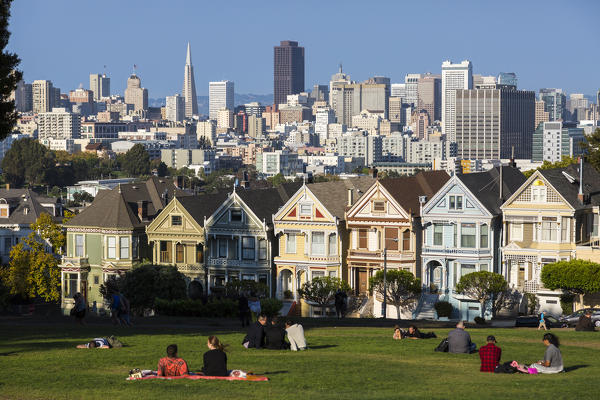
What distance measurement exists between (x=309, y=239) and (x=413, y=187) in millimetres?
6946

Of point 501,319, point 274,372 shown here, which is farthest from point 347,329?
point 501,319

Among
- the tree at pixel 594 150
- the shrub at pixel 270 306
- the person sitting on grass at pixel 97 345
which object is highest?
the tree at pixel 594 150

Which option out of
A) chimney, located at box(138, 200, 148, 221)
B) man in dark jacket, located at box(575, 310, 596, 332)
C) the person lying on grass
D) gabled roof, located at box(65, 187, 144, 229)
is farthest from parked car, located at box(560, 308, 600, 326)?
chimney, located at box(138, 200, 148, 221)

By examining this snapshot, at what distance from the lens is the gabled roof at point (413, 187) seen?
65938 mm

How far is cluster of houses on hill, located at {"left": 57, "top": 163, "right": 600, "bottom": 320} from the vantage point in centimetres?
6291

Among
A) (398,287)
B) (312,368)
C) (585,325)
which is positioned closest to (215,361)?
(312,368)

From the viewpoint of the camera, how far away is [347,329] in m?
45.0

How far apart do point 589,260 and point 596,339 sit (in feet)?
68.7

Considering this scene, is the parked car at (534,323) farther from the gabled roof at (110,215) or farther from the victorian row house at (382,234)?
the gabled roof at (110,215)

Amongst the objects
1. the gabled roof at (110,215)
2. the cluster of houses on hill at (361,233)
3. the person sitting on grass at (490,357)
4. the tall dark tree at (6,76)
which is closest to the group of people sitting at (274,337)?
the person sitting on grass at (490,357)

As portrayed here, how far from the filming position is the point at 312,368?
32812 millimetres

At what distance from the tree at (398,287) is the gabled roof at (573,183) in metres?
9.06

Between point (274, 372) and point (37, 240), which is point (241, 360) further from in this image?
point (37, 240)

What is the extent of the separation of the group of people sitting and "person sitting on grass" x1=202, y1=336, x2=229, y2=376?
5.26 m
